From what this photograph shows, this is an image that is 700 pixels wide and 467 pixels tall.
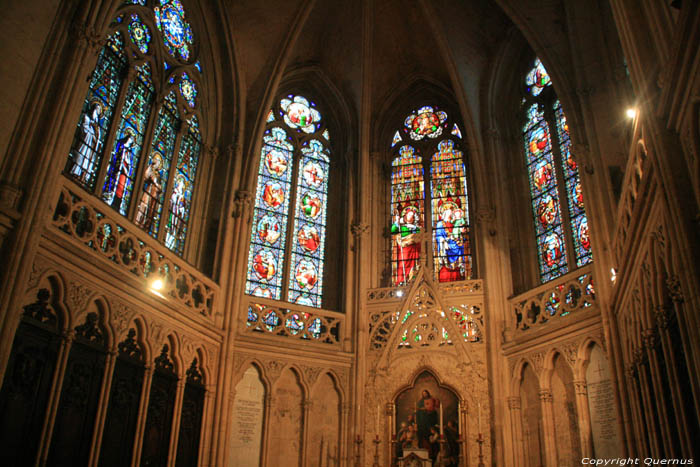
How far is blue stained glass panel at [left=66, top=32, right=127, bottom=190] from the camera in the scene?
32.0 ft

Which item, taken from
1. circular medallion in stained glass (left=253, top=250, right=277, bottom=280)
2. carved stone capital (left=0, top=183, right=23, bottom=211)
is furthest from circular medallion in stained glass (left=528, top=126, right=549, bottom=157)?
carved stone capital (left=0, top=183, right=23, bottom=211)

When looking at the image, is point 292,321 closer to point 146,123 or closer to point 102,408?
point 146,123

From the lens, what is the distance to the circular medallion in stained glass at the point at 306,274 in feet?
46.9

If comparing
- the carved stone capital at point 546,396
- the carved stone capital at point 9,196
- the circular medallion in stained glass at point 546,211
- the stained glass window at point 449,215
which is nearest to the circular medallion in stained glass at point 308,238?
the stained glass window at point 449,215

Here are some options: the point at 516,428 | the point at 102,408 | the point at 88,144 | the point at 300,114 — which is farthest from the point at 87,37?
the point at 516,428

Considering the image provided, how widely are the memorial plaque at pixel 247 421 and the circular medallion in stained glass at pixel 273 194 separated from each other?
4.06m

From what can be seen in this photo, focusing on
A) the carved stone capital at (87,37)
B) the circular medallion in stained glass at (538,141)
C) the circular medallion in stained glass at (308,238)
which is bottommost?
the circular medallion in stained glass at (308,238)

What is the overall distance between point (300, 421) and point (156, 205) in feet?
15.9

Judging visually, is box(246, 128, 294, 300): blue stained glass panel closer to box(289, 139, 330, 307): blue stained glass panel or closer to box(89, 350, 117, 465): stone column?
box(289, 139, 330, 307): blue stained glass panel

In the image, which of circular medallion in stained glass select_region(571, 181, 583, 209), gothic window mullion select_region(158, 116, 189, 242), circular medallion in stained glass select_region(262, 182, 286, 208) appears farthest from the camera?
circular medallion in stained glass select_region(262, 182, 286, 208)

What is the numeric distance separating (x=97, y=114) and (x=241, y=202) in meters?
3.68

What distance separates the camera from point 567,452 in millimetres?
10477

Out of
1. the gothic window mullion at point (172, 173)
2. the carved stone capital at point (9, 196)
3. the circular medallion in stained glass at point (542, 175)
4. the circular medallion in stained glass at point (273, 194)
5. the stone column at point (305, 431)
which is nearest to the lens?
the carved stone capital at point (9, 196)

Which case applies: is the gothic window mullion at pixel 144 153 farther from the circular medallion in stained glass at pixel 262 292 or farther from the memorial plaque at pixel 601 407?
the memorial plaque at pixel 601 407
